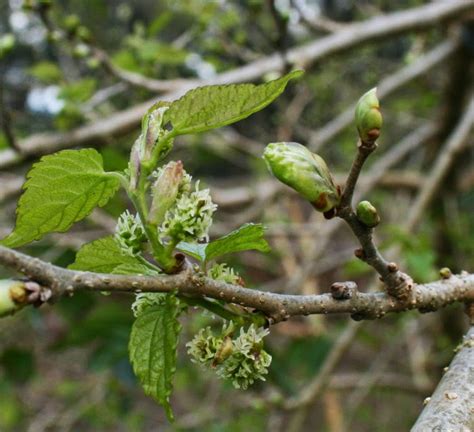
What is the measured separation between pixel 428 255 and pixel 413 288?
1.07 metres

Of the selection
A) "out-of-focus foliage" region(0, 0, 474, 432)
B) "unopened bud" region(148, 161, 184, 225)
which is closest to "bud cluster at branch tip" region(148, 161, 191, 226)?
"unopened bud" region(148, 161, 184, 225)

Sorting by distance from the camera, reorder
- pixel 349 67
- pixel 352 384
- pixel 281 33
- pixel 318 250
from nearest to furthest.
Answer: pixel 281 33, pixel 318 250, pixel 352 384, pixel 349 67

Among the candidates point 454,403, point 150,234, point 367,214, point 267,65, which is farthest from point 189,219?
point 267,65

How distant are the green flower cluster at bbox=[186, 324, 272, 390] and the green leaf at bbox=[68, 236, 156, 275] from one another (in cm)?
9

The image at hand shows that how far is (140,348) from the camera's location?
0.56 m

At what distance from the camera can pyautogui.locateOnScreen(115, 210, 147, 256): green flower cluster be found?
21.3 inches

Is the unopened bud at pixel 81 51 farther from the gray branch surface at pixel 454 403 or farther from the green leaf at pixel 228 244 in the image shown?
the gray branch surface at pixel 454 403

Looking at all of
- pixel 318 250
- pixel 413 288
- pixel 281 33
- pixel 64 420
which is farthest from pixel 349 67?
pixel 413 288

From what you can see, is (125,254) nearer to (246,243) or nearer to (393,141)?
(246,243)

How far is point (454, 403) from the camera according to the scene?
20.1 inches


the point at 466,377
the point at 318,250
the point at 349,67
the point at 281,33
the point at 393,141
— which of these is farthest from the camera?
the point at 393,141

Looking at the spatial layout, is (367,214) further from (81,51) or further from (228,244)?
(81,51)

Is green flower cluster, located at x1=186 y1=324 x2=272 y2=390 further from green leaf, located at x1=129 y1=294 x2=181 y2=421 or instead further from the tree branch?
the tree branch

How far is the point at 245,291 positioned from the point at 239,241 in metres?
0.06
